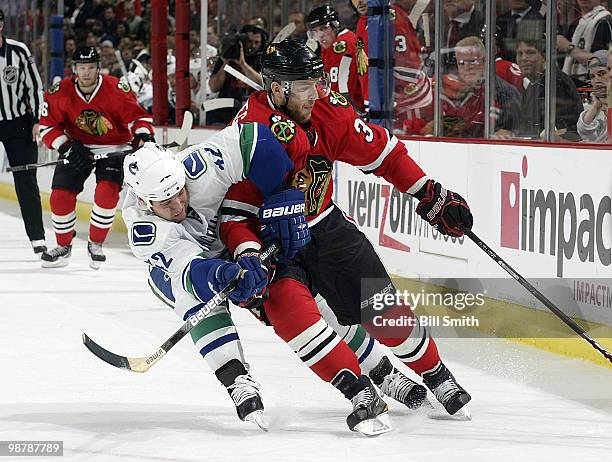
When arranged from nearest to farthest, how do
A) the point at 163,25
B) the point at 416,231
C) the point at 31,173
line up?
the point at 416,231, the point at 31,173, the point at 163,25

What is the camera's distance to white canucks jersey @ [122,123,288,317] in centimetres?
349

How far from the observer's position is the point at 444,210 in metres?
3.82

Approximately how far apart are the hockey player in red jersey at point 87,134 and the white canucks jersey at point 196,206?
4007mm

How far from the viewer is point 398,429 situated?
3.62 meters

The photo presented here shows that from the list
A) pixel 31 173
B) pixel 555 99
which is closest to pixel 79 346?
pixel 555 99

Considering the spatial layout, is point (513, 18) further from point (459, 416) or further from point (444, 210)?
point (459, 416)

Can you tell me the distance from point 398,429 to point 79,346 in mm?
1842

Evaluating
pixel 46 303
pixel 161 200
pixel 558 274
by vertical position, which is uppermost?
pixel 161 200

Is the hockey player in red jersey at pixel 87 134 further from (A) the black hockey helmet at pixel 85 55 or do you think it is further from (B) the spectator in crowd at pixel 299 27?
(B) the spectator in crowd at pixel 299 27

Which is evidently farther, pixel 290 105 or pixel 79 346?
pixel 79 346

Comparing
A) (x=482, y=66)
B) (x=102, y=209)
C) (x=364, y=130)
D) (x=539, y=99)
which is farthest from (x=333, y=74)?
(x=364, y=130)

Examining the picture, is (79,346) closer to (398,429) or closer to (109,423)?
(109,423)

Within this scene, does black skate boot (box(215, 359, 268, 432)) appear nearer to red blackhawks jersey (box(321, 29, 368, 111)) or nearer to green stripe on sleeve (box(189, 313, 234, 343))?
green stripe on sleeve (box(189, 313, 234, 343))

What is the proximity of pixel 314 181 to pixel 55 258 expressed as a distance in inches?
167
